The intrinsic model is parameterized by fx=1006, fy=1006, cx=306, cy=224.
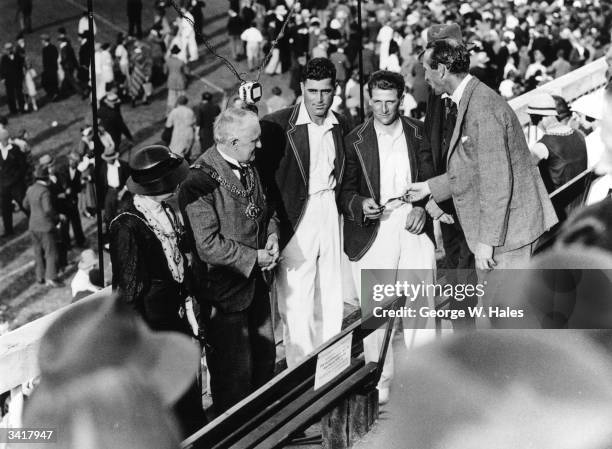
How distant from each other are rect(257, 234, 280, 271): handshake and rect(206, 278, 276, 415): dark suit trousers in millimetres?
112

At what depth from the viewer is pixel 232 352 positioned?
470cm

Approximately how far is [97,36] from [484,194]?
22.8 metres

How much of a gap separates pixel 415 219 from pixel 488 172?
60cm

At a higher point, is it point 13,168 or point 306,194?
point 13,168

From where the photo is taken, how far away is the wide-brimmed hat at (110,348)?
153 inches

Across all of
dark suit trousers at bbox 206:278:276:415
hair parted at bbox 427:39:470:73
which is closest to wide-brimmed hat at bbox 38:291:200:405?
dark suit trousers at bbox 206:278:276:415

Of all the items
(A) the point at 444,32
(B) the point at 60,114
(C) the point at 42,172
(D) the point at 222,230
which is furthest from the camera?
(B) the point at 60,114

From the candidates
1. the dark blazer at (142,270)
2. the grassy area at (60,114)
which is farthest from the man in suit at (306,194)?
the grassy area at (60,114)

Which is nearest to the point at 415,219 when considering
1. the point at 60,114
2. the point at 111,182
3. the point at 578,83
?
the point at 578,83

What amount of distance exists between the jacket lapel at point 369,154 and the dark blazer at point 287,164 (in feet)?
0.31

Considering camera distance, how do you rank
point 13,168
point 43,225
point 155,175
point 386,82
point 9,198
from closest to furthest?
1. point 155,175
2. point 386,82
3. point 43,225
4. point 13,168
5. point 9,198

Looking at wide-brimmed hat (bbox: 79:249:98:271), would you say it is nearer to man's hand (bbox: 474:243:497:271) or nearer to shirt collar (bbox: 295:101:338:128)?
shirt collar (bbox: 295:101:338:128)

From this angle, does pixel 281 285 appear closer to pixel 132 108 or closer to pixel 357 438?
pixel 357 438

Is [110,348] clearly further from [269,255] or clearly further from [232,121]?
[232,121]
